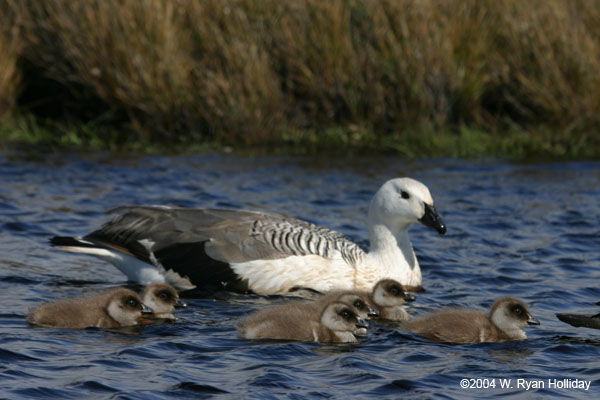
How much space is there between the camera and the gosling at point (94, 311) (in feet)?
26.3

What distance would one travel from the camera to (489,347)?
26.5ft

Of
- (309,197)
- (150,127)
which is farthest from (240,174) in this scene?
(150,127)

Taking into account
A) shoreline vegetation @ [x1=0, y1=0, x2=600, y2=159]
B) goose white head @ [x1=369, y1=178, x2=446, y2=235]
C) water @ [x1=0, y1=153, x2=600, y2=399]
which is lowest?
water @ [x1=0, y1=153, x2=600, y2=399]

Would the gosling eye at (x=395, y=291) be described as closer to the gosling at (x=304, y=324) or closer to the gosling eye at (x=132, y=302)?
the gosling at (x=304, y=324)

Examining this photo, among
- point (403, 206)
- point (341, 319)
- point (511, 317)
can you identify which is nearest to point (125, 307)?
point (341, 319)

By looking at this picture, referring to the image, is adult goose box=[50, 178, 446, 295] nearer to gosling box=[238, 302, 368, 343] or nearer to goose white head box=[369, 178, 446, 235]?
goose white head box=[369, 178, 446, 235]

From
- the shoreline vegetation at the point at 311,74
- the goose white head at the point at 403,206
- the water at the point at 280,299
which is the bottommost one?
the water at the point at 280,299

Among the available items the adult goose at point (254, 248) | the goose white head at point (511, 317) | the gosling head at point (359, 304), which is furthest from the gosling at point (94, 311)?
the goose white head at point (511, 317)

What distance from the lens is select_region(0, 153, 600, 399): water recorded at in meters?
6.96

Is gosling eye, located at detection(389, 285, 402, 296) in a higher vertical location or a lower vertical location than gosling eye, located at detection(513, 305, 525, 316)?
lower

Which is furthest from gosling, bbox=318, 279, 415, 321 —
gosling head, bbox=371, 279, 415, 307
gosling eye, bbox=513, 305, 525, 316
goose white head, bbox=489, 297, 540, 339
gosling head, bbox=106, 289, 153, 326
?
gosling head, bbox=106, 289, 153, 326

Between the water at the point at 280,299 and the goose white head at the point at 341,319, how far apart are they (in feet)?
0.52

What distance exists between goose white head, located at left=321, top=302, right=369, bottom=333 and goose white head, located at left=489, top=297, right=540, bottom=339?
3.35 feet

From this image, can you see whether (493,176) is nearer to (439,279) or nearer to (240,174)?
(240,174)
